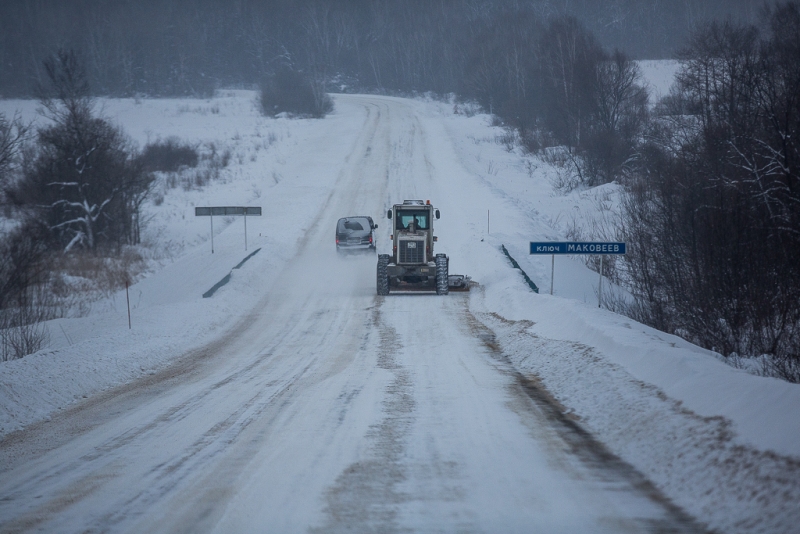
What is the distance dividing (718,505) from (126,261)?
2932cm

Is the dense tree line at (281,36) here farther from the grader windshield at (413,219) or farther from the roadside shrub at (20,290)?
the roadside shrub at (20,290)

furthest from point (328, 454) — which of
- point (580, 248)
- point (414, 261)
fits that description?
point (414, 261)

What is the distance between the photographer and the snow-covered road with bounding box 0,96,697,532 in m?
5.33

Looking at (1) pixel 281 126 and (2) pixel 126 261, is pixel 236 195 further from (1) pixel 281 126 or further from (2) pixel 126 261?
(1) pixel 281 126

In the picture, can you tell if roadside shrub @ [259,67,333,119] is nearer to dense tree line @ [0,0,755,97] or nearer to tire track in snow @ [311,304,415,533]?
dense tree line @ [0,0,755,97]

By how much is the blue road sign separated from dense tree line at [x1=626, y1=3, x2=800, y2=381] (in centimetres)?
245

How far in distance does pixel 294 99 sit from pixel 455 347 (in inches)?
2534

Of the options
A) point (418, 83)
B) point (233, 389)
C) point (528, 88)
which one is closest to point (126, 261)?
point (233, 389)

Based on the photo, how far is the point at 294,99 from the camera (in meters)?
73.1

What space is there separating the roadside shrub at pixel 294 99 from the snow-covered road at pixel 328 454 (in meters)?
60.2

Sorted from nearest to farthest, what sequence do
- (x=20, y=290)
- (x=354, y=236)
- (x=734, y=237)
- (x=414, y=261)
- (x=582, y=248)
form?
(x=734, y=237), (x=582, y=248), (x=20, y=290), (x=414, y=261), (x=354, y=236)

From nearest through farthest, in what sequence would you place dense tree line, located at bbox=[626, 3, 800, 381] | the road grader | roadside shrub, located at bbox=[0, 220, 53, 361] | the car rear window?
dense tree line, located at bbox=[626, 3, 800, 381] → roadside shrub, located at bbox=[0, 220, 53, 361] → the road grader → the car rear window

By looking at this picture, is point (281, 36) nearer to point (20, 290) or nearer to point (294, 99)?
point (294, 99)

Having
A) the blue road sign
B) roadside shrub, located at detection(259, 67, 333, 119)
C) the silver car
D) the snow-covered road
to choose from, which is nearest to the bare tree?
the silver car
